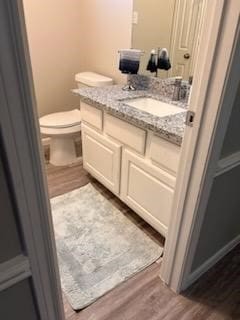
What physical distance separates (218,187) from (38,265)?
2.88 feet

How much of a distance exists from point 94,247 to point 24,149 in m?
1.24

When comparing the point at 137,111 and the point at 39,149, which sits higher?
the point at 39,149

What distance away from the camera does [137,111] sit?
1.63 metres

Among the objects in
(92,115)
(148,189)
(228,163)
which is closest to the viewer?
(228,163)

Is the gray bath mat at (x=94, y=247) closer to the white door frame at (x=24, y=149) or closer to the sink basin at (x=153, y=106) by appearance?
the white door frame at (x=24, y=149)

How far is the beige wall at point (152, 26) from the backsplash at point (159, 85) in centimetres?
8

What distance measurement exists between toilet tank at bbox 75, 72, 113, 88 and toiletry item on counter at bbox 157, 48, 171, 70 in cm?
59

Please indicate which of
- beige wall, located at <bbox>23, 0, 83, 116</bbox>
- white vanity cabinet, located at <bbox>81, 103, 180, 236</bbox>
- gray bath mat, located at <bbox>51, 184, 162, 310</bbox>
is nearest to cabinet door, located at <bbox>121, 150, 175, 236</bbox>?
white vanity cabinet, located at <bbox>81, 103, 180, 236</bbox>

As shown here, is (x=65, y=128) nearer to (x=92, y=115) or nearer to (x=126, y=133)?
(x=92, y=115)

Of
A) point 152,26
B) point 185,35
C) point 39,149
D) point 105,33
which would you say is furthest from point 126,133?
point 105,33

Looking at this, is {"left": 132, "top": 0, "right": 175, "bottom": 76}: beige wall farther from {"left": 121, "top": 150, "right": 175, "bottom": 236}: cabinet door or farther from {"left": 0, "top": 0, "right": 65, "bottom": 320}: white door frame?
{"left": 0, "top": 0, "right": 65, "bottom": 320}: white door frame

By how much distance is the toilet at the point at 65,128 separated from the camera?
92.7 inches

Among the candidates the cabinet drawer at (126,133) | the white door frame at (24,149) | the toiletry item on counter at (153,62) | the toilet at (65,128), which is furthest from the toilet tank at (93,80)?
the white door frame at (24,149)

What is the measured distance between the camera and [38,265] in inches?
29.9
